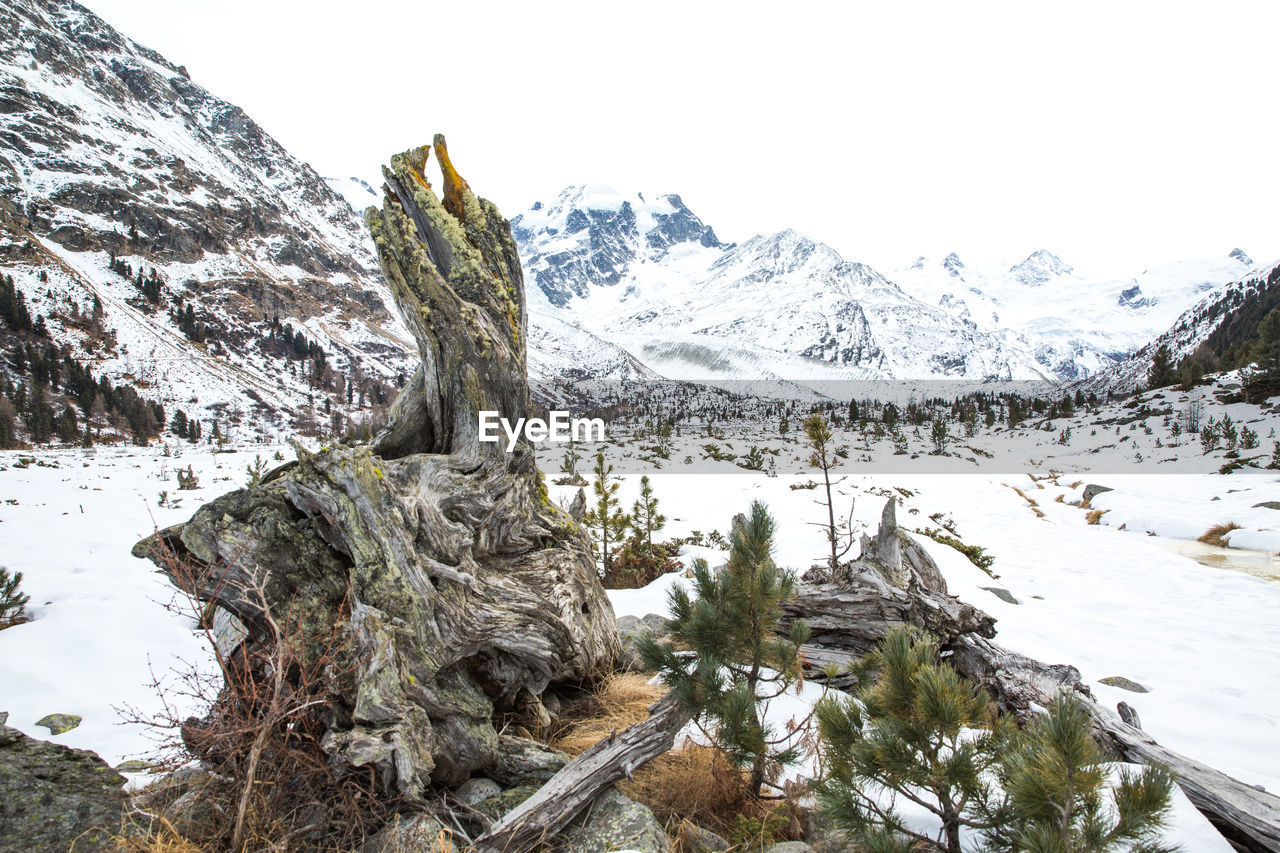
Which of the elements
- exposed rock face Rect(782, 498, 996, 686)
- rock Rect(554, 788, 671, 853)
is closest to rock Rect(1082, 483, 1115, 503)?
exposed rock face Rect(782, 498, 996, 686)

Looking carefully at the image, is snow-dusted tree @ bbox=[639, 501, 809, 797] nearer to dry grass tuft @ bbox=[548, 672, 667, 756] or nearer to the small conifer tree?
dry grass tuft @ bbox=[548, 672, 667, 756]

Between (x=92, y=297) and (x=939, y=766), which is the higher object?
(x=92, y=297)

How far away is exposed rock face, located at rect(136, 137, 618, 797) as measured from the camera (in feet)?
12.1

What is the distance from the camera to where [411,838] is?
3150 millimetres

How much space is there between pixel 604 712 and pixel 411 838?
7.48ft

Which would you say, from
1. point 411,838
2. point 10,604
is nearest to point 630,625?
point 411,838

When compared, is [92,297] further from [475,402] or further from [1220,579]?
[1220,579]

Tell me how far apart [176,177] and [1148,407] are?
748 ft

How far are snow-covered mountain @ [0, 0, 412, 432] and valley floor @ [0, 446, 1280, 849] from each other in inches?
3514

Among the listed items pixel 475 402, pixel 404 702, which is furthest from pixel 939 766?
pixel 475 402

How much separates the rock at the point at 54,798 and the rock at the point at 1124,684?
9.26 metres

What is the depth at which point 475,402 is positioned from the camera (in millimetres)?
5594

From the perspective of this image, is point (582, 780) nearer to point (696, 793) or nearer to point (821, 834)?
point (696, 793)

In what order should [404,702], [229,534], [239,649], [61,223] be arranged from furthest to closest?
[61,223]
[239,649]
[229,534]
[404,702]
